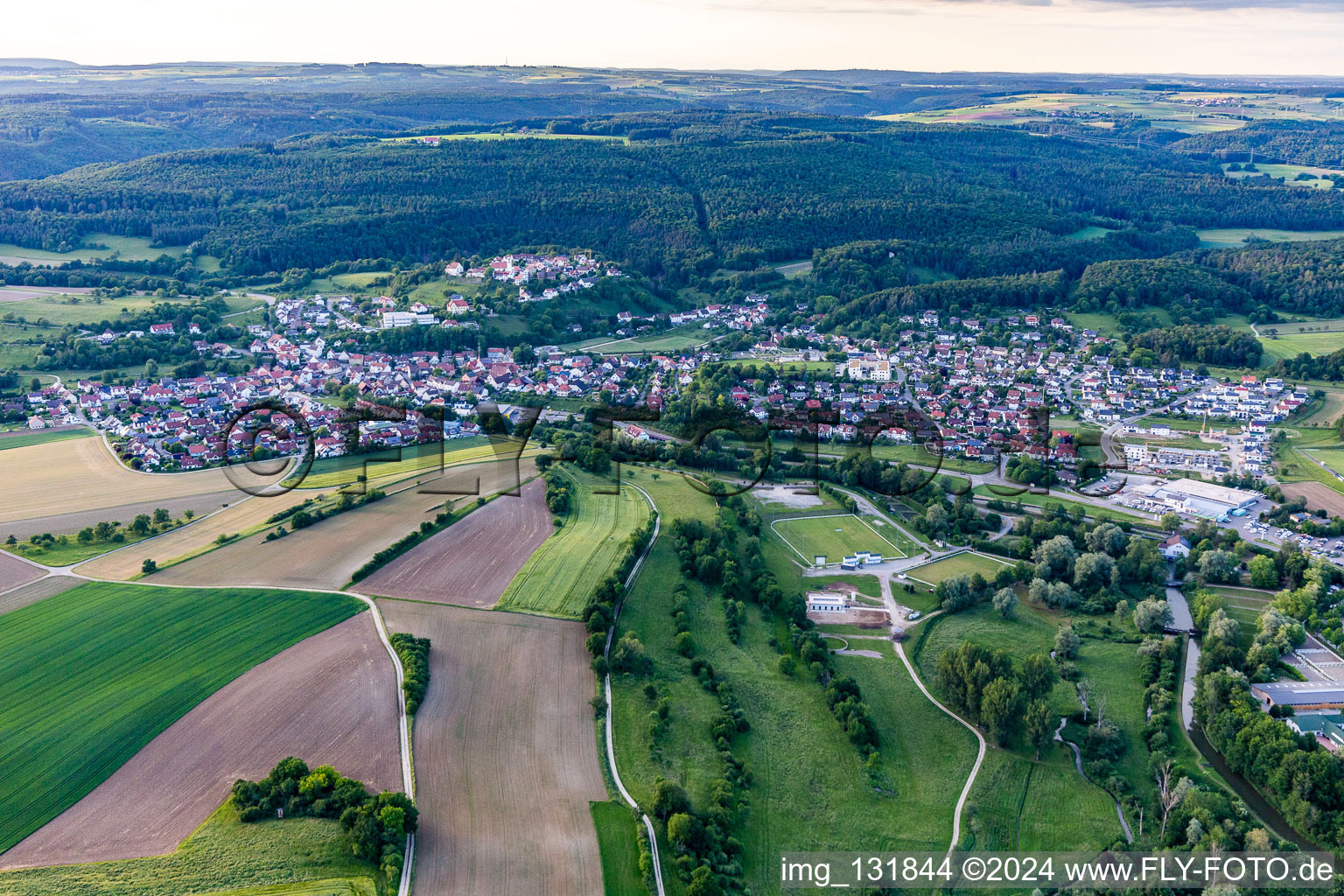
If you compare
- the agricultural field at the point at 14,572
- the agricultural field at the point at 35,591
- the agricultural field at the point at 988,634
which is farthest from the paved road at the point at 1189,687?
the agricultural field at the point at 14,572

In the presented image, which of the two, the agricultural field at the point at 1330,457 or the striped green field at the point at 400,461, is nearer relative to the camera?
the striped green field at the point at 400,461

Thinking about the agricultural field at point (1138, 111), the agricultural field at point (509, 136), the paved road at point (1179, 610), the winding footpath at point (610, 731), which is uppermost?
the agricultural field at point (1138, 111)

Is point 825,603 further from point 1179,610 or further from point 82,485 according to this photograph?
point 82,485

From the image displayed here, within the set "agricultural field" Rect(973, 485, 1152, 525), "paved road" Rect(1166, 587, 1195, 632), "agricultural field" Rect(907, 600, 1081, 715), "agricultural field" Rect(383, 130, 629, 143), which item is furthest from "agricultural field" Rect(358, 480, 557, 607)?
"agricultural field" Rect(383, 130, 629, 143)

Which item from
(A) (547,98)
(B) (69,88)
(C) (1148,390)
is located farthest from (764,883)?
(B) (69,88)

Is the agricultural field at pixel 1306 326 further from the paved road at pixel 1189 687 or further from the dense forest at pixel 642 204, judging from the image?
the paved road at pixel 1189 687

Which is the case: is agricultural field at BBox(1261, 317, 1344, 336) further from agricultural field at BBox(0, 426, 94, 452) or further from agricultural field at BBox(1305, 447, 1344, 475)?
agricultural field at BBox(0, 426, 94, 452)

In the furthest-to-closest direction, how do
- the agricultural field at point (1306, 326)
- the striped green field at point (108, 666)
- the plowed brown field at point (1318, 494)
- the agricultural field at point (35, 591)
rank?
1. the agricultural field at point (1306, 326)
2. the plowed brown field at point (1318, 494)
3. the agricultural field at point (35, 591)
4. the striped green field at point (108, 666)
